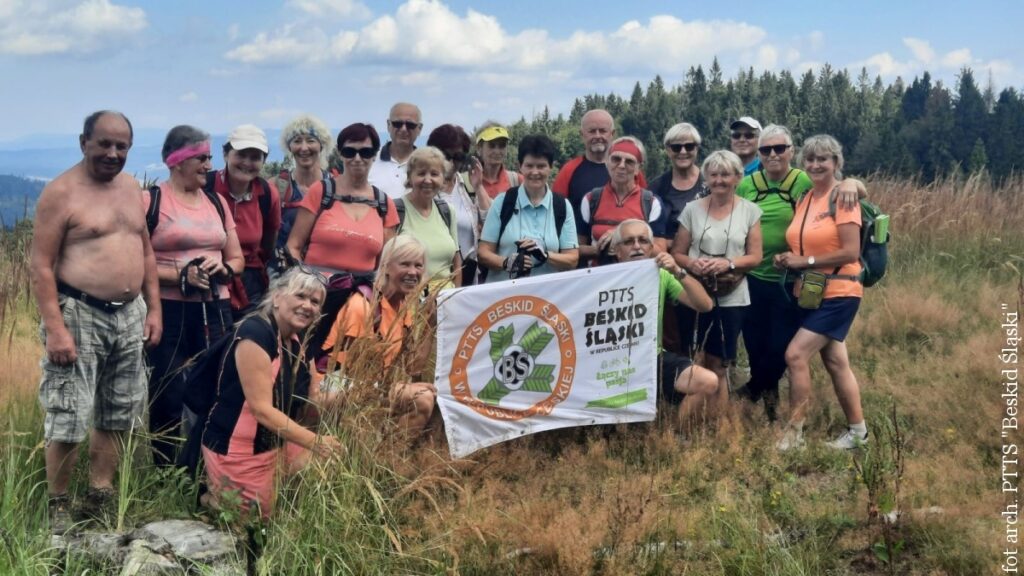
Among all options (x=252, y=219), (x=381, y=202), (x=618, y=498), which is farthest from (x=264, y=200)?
(x=618, y=498)

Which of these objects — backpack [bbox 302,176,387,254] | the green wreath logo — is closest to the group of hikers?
backpack [bbox 302,176,387,254]

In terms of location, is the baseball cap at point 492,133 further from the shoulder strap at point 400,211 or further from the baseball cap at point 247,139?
the baseball cap at point 247,139

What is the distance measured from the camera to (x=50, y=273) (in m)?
4.46

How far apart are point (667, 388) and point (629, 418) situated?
328mm

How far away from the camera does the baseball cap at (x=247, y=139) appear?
569cm

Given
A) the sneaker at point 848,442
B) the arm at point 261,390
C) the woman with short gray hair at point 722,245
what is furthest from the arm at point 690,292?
the arm at point 261,390

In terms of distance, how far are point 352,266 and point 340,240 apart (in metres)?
0.17

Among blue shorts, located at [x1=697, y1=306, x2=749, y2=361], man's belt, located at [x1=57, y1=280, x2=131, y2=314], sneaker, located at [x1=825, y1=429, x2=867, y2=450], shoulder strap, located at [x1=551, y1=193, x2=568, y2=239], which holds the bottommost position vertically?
sneaker, located at [x1=825, y1=429, x2=867, y2=450]

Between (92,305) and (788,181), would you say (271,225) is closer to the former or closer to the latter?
(92,305)

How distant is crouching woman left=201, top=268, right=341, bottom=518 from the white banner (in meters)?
1.16

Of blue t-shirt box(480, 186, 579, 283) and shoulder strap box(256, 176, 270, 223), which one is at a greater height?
shoulder strap box(256, 176, 270, 223)

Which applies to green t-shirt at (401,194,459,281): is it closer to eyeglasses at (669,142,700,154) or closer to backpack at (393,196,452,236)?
backpack at (393,196,452,236)

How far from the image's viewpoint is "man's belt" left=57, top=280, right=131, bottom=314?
4613mm

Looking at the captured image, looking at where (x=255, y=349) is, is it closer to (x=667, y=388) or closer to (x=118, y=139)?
(x=118, y=139)
